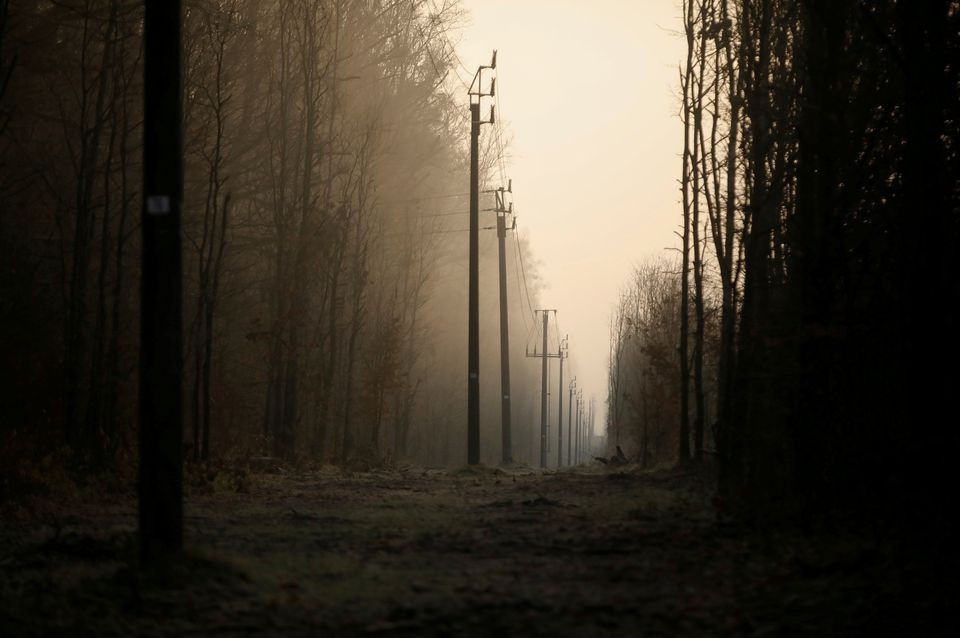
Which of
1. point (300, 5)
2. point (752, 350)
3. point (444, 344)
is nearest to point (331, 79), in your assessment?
point (300, 5)

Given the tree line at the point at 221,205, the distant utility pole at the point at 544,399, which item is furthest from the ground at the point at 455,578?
the distant utility pole at the point at 544,399

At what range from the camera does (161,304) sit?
24.4 feet

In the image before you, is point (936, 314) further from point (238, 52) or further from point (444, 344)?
point (444, 344)

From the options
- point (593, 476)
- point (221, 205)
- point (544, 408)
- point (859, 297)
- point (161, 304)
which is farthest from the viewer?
point (544, 408)

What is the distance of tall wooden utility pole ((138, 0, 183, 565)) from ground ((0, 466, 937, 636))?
301 millimetres

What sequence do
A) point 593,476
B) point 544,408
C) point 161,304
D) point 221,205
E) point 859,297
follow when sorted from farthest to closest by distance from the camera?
point 544,408
point 221,205
point 593,476
point 859,297
point 161,304

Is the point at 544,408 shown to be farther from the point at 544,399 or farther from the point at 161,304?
the point at 161,304

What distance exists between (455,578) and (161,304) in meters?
2.71

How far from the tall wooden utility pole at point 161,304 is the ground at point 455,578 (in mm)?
301

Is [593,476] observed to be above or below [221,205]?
below

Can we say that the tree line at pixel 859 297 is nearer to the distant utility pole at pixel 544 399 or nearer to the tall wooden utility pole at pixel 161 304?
the tall wooden utility pole at pixel 161 304

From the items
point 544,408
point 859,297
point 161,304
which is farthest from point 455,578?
point 544,408

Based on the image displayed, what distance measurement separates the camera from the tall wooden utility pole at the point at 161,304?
7.36m

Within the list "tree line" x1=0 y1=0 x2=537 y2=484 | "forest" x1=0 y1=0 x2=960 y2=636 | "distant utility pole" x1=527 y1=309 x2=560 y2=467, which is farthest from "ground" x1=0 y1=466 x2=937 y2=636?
"distant utility pole" x1=527 y1=309 x2=560 y2=467
